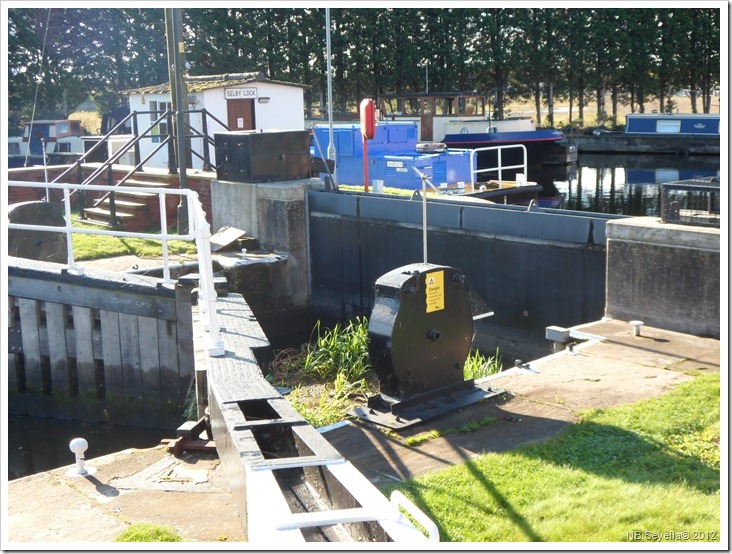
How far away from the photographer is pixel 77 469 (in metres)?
6.68

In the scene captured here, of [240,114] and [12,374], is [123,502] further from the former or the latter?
[240,114]

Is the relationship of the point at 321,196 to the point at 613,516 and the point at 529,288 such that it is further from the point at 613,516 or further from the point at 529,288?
the point at 613,516

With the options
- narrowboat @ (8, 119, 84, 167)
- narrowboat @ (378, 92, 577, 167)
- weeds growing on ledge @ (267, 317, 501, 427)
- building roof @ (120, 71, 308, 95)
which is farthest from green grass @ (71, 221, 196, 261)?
narrowboat @ (378, 92, 577, 167)

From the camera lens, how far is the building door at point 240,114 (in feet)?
75.7

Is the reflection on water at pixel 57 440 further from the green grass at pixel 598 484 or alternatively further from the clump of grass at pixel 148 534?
the green grass at pixel 598 484

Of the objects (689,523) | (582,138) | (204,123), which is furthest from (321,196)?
(582,138)

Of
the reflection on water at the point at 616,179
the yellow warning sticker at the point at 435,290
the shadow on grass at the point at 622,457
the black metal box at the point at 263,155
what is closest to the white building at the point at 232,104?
the black metal box at the point at 263,155

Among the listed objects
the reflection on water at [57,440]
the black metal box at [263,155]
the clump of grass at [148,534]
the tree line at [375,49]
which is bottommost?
the reflection on water at [57,440]

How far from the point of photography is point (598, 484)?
548 cm

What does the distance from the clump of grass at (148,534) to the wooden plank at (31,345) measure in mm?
6948

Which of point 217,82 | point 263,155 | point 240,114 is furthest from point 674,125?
point 263,155

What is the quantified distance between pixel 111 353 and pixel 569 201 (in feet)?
69.9

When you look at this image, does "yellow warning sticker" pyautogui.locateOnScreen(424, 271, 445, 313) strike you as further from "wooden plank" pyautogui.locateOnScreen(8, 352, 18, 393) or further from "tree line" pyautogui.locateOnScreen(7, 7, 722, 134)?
"tree line" pyautogui.locateOnScreen(7, 7, 722, 134)

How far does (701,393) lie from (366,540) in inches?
160
